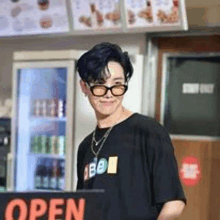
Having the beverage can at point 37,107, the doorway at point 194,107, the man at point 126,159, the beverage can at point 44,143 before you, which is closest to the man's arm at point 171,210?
the man at point 126,159

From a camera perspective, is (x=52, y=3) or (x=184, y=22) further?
(x=52, y=3)

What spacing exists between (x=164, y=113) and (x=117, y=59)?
2.04 metres

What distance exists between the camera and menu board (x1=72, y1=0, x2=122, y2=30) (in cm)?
297

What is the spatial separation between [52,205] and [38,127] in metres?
2.53

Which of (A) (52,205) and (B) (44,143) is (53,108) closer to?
(B) (44,143)

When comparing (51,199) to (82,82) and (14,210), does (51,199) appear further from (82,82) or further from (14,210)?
(82,82)

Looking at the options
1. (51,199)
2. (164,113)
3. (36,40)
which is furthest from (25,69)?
(51,199)

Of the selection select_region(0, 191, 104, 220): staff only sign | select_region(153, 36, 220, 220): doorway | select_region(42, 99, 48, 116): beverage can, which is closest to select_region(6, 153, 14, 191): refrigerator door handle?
select_region(42, 99, 48, 116): beverage can

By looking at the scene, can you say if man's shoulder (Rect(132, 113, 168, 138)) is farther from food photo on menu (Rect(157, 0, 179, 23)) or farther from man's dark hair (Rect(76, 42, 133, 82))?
food photo on menu (Rect(157, 0, 179, 23))

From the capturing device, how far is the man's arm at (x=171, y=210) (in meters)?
1.13

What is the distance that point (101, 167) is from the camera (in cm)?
122

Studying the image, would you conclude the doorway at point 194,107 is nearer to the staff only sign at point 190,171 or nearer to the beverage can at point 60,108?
the staff only sign at point 190,171

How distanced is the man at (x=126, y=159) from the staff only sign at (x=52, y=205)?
0.28 m

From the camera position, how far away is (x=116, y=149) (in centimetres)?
123
